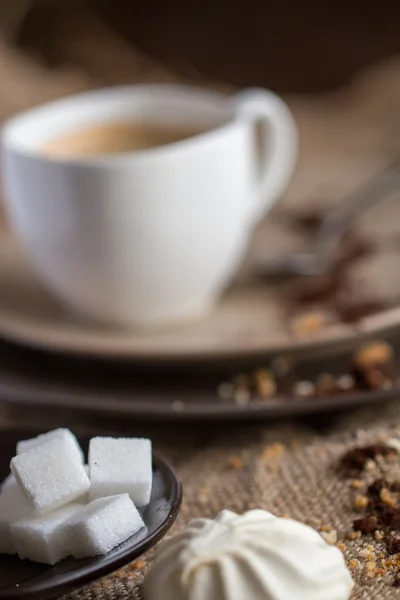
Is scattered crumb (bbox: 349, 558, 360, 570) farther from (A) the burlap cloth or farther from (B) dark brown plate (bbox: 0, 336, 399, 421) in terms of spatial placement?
(B) dark brown plate (bbox: 0, 336, 399, 421)

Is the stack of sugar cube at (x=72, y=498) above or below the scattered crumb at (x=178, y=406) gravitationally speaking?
above

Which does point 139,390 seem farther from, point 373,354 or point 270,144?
point 270,144

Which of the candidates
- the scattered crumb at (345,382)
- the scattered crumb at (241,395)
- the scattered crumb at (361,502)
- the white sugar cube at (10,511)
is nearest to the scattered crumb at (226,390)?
the scattered crumb at (241,395)

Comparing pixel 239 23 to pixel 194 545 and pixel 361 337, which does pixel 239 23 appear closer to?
pixel 361 337

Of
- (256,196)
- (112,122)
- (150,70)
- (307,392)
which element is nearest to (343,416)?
(307,392)

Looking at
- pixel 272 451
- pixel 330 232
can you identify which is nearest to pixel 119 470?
pixel 272 451

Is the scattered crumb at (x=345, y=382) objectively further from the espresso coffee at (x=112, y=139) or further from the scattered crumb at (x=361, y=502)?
the espresso coffee at (x=112, y=139)

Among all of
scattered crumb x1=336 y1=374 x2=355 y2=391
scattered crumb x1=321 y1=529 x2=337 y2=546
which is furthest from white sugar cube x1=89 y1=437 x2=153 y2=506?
scattered crumb x1=336 y1=374 x2=355 y2=391
